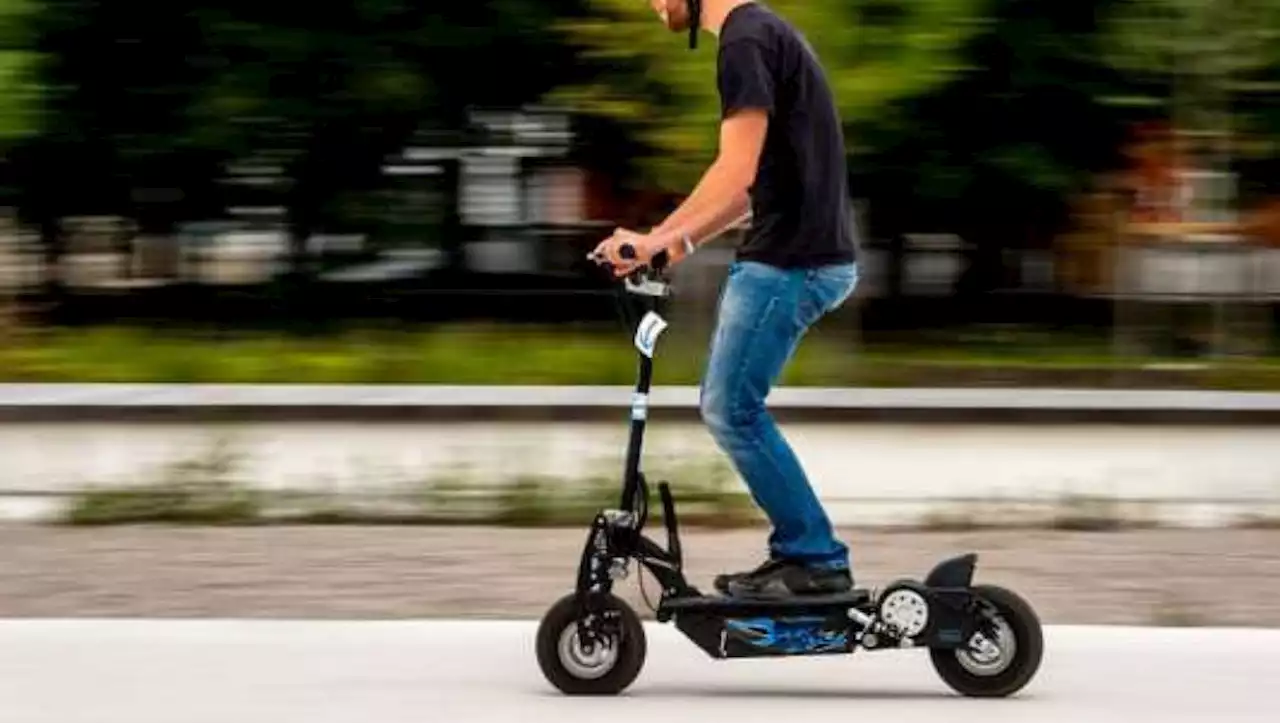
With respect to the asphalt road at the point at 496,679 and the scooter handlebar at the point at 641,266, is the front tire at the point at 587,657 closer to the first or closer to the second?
the asphalt road at the point at 496,679

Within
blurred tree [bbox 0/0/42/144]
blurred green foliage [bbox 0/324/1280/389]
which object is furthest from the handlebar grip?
blurred tree [bbox 0/0/42/144]

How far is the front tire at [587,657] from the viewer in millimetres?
5844

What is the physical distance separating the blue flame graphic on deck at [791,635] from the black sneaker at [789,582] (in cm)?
6

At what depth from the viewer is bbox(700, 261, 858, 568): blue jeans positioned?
224 inches

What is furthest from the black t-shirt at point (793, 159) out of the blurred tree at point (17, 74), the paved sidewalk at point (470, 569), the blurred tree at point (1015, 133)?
the blurred tree at point (17, 74)

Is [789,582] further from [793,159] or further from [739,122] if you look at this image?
[739,122]

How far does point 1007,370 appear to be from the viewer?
1329 centimetres

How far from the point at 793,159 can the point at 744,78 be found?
25 centimetres

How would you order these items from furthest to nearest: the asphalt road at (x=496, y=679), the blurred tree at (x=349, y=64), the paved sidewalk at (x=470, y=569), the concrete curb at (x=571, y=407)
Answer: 1. the blurred tree at (x=349, y=64)
2. the concrete curb at (x=571, y=407)
3. the paved sidewalk at (x=470, y=569)
4. the asphalt road at (x=496, y=679)

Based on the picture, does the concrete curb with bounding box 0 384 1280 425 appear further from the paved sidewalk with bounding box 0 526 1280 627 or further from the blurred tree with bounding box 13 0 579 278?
the blurred tree with bounding box 13 0 579 278

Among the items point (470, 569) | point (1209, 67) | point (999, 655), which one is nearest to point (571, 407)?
point (470, 569)

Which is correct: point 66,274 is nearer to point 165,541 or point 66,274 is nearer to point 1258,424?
point 165,541

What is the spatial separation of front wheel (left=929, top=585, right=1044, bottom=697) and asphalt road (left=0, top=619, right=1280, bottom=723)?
6 centimetres

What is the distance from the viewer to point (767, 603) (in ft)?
18.8
